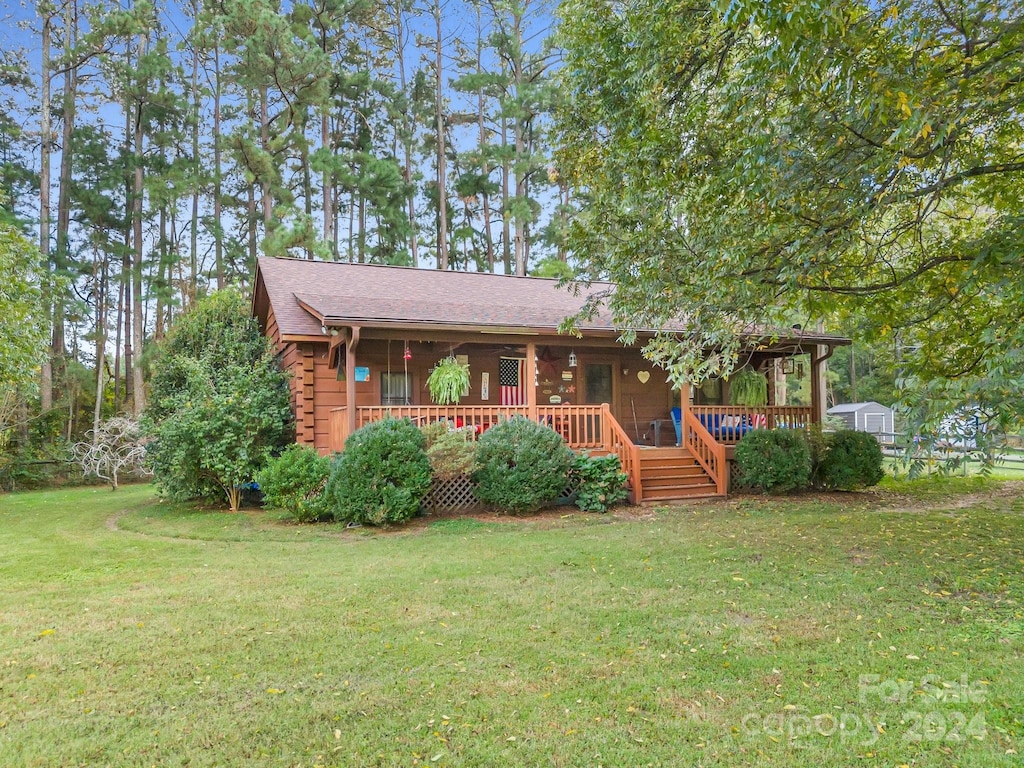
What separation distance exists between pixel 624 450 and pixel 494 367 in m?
3.69

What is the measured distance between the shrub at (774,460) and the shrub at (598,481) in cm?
237

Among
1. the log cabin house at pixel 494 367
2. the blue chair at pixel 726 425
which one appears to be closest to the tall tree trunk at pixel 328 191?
the log cabin house at pixel 494 367

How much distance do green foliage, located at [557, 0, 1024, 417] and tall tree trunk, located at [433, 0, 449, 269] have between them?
17713mm

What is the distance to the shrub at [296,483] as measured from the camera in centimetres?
859

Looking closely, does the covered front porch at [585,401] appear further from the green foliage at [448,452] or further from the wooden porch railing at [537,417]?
the green foliage at [448,452]

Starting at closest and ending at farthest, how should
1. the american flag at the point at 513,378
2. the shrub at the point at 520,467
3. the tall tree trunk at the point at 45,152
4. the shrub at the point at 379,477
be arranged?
the shrub at the point at 379,477 < the shrub at the point at 520,467 < the american flag at the point at 513,378 < the tall tree trunk at the point at 45,152

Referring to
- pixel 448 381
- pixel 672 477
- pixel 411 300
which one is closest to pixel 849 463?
pixel 672 477

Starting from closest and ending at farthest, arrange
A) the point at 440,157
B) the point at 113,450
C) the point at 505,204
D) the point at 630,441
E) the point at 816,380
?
the point at 630,441 < the point at 816,380 < the point at 113,450 < the point at 505,204 < the point at 440,157

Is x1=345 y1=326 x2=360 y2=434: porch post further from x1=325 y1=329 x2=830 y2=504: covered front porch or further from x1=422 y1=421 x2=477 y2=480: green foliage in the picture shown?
x1=422 y1=421 x2=477 y2=480: green foliage

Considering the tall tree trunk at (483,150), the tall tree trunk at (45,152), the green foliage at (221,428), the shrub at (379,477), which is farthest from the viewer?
the tall tree trunk at (483,150)

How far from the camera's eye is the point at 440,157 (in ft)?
80.4

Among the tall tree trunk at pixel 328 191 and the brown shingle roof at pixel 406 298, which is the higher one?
the tall tree trunk at pixel 328 191

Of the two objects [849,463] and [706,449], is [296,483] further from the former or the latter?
[849,463]

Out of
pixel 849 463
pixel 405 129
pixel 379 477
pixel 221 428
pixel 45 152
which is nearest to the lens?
pixel 379 477
